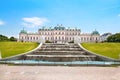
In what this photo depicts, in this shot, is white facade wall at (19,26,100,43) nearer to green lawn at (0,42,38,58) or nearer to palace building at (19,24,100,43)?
palace building at (19,24,100,43)

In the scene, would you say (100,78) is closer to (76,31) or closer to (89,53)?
(89,53)

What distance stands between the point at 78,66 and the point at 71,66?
86 cm

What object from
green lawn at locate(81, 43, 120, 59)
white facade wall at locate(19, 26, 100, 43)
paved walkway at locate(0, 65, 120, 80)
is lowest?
Answer: paved walkway at locate(0, 65, 120, 80)

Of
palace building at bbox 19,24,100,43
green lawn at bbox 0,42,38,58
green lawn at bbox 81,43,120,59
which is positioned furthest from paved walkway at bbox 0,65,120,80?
palace building at bbox 19,24,100,43

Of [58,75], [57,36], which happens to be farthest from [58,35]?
[58,75]

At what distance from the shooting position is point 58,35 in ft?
501

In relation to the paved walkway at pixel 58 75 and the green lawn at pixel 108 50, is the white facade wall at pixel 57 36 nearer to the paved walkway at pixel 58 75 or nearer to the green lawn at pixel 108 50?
the green lawn at pixel 108 50

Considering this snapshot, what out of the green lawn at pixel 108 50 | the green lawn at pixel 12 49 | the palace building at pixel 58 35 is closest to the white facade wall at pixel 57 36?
the palace building at pixel 58 35

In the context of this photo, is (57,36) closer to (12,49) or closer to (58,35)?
(58,35)

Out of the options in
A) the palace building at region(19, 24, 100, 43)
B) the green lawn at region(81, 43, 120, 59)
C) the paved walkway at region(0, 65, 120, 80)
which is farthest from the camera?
the palace building at region(19, 24, 100, 43)

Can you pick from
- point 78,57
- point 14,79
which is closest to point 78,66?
point 78,57

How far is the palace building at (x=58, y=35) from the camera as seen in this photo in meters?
152

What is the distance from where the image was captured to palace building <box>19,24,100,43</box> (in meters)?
152

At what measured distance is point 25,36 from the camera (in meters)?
152
